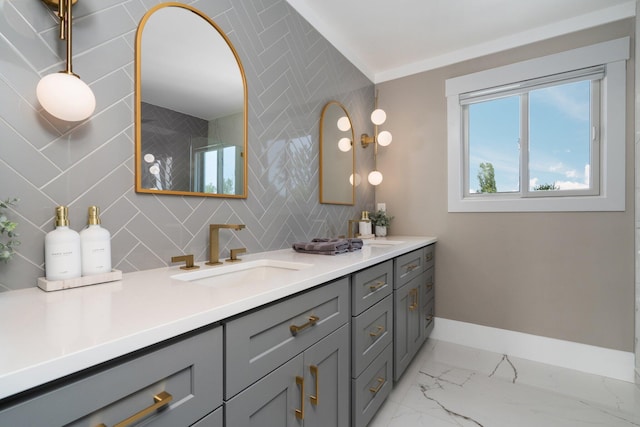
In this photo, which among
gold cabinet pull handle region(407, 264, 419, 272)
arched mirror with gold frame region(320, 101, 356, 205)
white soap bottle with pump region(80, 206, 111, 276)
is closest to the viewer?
white soap bottle with pump region(80, 206, 111, 276)

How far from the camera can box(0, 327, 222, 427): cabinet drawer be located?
17.1 inches

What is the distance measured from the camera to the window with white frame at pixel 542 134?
6.66 ft

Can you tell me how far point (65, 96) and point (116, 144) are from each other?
0.70 feet

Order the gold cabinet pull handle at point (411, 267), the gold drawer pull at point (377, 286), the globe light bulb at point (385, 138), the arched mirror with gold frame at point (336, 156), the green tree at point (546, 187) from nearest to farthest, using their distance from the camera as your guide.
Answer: the gold drawer pull at point (377, 286) → the gold cabinet pull handle at point (411, 267) → the arched mirror with gold frame at point (336, 156) → the green tree at point (546, 187) → the globe light bulb at point (385, 138)

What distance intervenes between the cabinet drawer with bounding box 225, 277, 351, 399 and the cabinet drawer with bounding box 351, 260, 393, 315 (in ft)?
0.39

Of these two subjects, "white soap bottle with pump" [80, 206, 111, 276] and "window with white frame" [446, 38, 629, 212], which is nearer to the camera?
"white soap bottle with pump" [80, 206, 111, 276]

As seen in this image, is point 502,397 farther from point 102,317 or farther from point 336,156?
point 102,317

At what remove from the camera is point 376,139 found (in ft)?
9.48

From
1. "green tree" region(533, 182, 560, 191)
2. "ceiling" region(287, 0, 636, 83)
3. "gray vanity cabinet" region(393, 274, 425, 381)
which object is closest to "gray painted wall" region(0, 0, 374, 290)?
"ceiling" region(287, 0, 636, 83)

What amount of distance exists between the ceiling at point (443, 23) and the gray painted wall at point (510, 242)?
89 mm

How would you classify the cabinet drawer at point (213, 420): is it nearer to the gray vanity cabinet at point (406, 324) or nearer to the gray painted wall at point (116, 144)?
the gray painted wall at point (116, 144)

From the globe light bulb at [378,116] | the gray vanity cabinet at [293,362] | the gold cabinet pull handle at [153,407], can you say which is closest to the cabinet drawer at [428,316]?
the gray vanity cabinet at [293,362]

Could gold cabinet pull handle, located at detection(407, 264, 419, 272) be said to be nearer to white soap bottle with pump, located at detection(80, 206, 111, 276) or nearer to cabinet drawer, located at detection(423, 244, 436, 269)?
cabinet drawer, located at detection(423, 244, 436, 269)

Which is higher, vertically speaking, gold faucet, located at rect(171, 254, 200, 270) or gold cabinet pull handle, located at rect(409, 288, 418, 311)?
gold faucet, located at rect(171, 254, 200, 270)
